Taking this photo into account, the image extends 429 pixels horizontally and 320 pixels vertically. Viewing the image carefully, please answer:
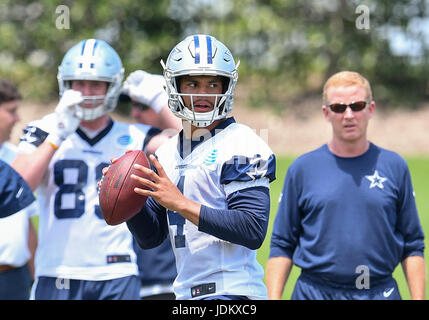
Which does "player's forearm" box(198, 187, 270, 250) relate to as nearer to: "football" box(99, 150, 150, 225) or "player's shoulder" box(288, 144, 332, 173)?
"football" box(99, 150, 150, 225)

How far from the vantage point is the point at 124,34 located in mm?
25031

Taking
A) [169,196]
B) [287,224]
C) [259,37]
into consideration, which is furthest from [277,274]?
[259,37]

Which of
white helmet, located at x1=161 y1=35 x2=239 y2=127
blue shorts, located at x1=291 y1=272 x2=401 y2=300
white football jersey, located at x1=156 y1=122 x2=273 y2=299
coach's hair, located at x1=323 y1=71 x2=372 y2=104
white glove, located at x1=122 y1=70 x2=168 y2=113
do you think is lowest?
blue shorts, located at x1=291 y1=272 x2=401 y2=300

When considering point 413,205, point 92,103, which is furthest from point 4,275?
point 413,205

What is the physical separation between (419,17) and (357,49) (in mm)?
2555

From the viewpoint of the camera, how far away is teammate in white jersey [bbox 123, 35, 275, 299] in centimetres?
296

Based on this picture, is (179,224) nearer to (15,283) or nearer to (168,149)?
(168,149)

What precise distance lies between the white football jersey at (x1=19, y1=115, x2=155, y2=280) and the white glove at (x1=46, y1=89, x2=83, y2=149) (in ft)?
0.42

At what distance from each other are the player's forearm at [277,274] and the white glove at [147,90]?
142 cm

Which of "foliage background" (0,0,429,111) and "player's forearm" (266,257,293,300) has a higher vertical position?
"foliage background" (0,0,429,111)

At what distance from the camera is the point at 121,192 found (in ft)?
10.1

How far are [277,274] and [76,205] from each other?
1334mm

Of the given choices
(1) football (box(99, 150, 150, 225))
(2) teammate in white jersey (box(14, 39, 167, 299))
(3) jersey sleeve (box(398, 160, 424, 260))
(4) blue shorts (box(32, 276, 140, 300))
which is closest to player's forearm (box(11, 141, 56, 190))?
(2) teammate in white jersey (box(14, 39, 167, 299))

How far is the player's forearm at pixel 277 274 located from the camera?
407cm
